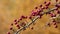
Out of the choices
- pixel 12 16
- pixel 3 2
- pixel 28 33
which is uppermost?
pixel 3 2

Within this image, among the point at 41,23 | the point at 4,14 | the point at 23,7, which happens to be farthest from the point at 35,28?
the point at 4,14

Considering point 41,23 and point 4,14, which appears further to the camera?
point 4,14

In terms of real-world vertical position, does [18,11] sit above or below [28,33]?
above

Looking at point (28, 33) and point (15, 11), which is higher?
point (15, 11)

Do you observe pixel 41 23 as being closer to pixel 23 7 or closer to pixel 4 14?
pixel 23 7

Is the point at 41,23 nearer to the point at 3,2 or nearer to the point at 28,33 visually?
the point at 28,33

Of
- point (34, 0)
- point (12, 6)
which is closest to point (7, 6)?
point (12, 6)
